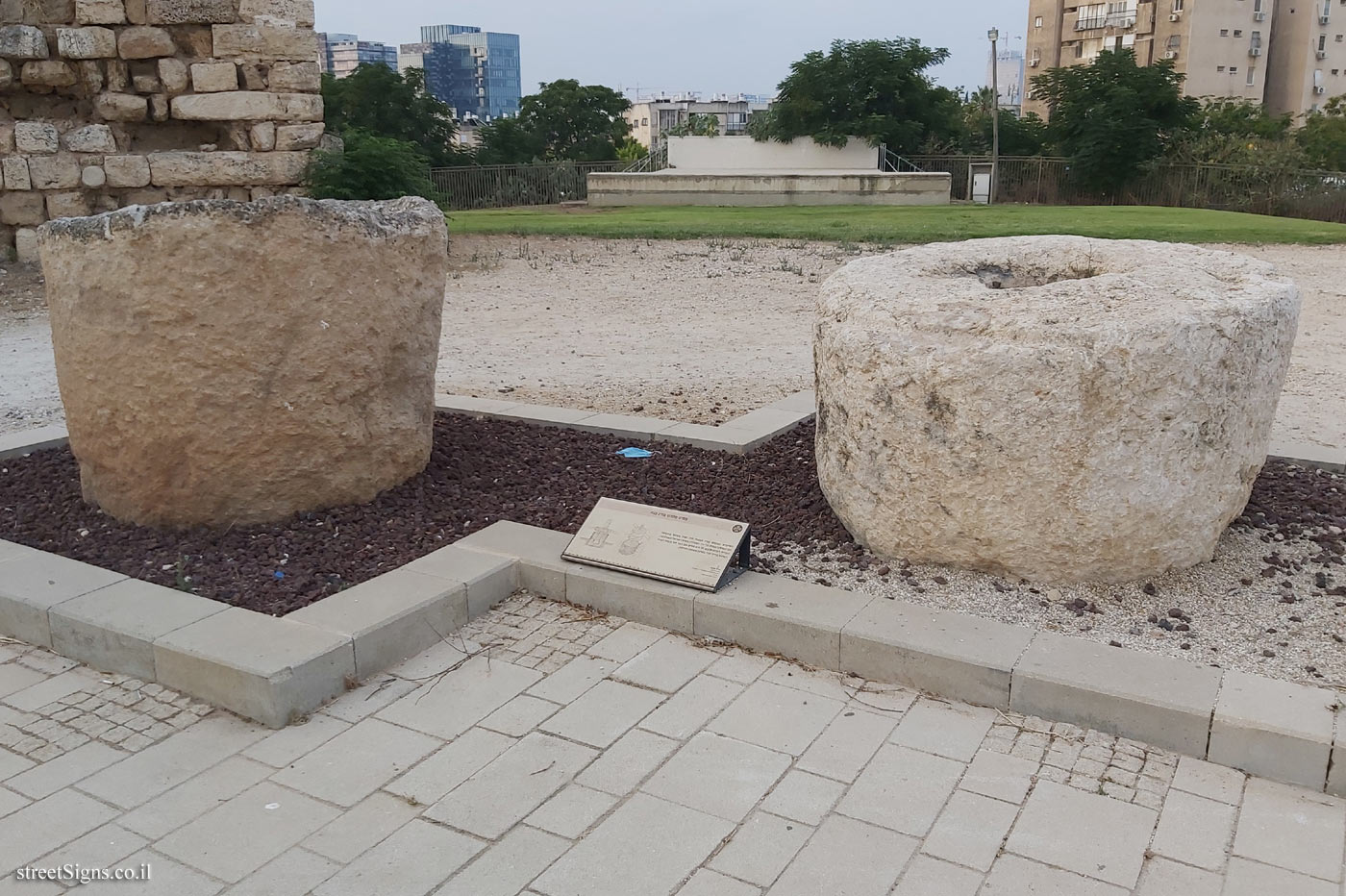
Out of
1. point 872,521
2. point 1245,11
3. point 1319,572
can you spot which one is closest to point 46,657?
point 872,521

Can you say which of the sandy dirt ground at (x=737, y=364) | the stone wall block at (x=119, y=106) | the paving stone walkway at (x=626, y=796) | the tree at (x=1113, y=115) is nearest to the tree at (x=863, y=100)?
the tree at (x=1113, y=115)

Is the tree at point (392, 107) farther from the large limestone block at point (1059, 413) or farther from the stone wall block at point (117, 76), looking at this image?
the large limestone block at point (1059, 413)

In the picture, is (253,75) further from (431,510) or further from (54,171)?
(431,510)

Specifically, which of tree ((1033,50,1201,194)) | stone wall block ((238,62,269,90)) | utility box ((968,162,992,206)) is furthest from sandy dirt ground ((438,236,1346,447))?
tree ((1033,50,1201,194))

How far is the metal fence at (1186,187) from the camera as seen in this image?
76.1 ft

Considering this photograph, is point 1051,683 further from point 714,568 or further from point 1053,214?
point 1053,214

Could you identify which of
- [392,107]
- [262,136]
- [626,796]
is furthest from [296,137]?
[392,107]

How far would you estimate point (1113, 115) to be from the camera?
2861 cm

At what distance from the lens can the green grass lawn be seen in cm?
1603

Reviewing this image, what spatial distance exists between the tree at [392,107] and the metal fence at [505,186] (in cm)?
191

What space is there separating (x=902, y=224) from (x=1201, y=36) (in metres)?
43.4

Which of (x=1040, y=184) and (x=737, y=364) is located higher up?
(x=1040, y=184)

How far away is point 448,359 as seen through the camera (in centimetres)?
856

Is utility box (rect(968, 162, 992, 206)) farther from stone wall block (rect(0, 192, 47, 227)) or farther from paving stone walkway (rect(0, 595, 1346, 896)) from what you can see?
paving stone walkway (rect(0, 595, 1346, 896))
